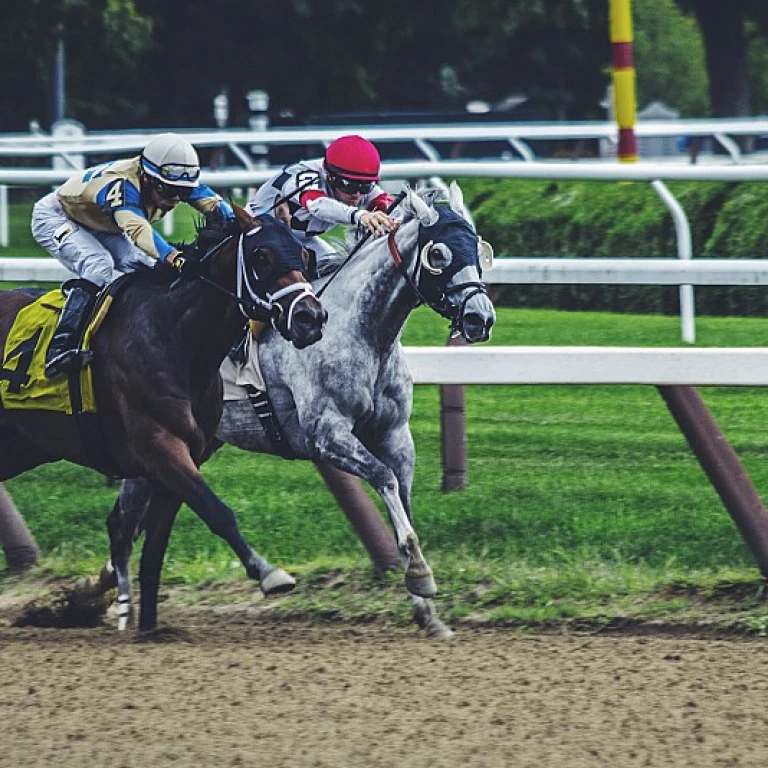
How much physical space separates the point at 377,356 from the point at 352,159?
2.27ft

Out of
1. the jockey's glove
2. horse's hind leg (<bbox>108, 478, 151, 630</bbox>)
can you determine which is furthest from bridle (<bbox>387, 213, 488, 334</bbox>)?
horse's hind leg (<bbox>108, 478, 151, 630</bbox>)

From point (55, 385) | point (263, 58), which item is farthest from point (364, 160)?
point (263, 58)

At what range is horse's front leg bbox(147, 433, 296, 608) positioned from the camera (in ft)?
18.6

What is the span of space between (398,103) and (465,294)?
103 ft

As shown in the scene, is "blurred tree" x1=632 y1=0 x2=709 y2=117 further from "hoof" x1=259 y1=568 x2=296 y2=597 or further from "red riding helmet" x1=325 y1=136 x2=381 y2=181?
"hoof" x1=259 y1=568 x2=296 y2=597

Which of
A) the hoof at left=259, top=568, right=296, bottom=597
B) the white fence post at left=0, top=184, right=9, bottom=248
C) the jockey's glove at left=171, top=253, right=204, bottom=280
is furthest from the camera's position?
the white fence post at left=0, top=184, right=9, bottom=248

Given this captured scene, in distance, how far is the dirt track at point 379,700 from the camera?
439 cm

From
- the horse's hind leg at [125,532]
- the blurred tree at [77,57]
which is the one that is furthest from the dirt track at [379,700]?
the blurred tree at [77,57]

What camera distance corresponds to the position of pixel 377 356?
625 centimetres

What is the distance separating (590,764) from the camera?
4.25 meters

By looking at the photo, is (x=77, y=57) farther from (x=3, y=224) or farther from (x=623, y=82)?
(x=623, y=82)

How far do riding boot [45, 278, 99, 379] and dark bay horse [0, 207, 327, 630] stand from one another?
0.06 m

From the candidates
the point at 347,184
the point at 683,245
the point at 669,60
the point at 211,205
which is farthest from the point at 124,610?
the point at 669,60

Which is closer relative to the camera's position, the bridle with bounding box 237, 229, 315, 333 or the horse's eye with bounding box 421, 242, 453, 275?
the bridle with bounding box 237, 229, 315, 333
